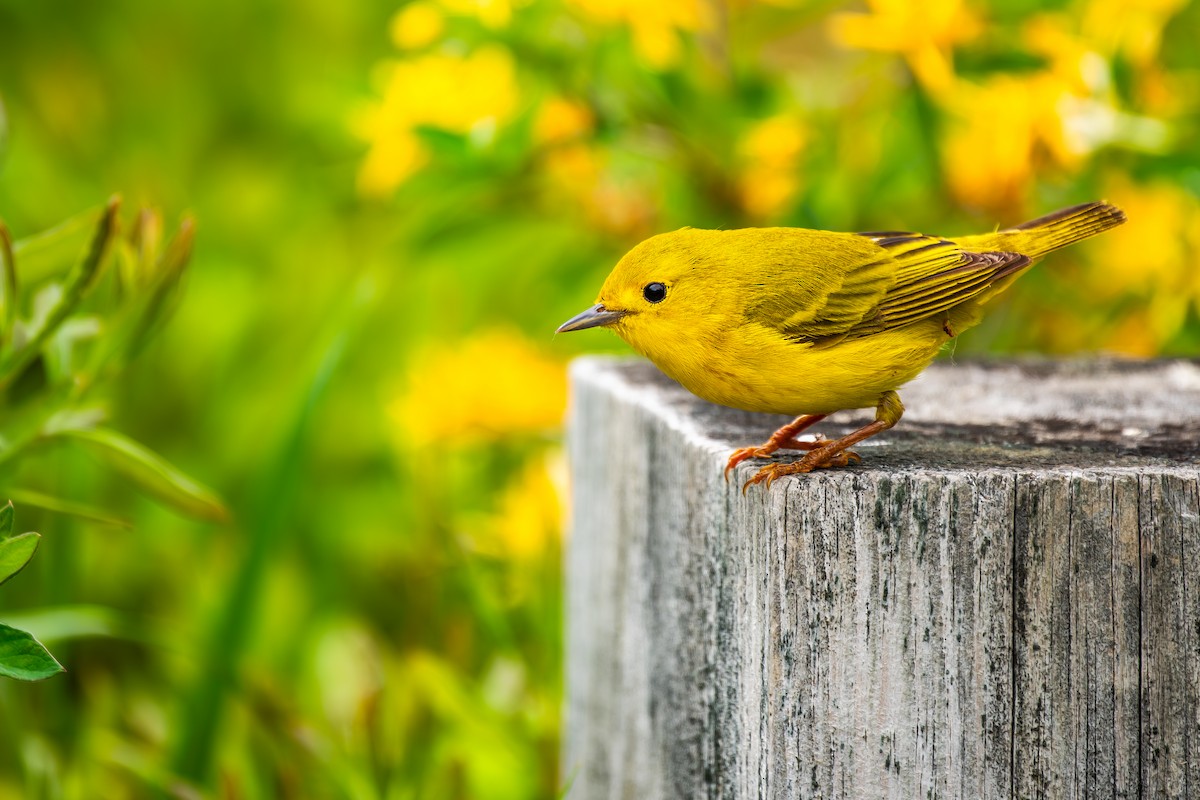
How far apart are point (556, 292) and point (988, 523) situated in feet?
5.97

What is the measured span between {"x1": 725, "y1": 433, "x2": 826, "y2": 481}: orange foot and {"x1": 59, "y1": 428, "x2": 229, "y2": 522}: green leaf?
0.83m

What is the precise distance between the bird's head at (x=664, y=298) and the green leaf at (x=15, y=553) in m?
0.77

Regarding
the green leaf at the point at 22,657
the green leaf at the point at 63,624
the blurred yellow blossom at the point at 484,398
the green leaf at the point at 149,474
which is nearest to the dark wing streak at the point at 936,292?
the green leaf at the point at 149,474

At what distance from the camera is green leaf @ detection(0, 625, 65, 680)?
1.31 m

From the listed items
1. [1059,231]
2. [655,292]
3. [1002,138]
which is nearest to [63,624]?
[655,292]

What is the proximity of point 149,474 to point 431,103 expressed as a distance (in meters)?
1.26

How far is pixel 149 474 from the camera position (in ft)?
6.31

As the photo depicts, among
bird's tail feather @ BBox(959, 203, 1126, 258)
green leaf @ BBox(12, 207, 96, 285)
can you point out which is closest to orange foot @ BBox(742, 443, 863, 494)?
bird's tail feather @ BBox(959, 203, 1126, 258)

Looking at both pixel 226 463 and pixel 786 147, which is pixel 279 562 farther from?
pixel 786 147

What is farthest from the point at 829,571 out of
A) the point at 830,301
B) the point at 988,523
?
the point at 830,301

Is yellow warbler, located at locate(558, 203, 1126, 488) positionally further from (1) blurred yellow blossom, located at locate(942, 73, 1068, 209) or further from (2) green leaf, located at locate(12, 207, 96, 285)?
(1) blurred yellow blossom, located at locate(942, 73, 1068, 209)

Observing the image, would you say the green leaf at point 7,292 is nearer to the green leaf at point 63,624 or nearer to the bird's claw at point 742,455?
the green leaf at point 63,624

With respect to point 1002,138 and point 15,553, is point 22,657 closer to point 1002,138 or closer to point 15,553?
point 15,553

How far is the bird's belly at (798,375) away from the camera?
1.72 meters
